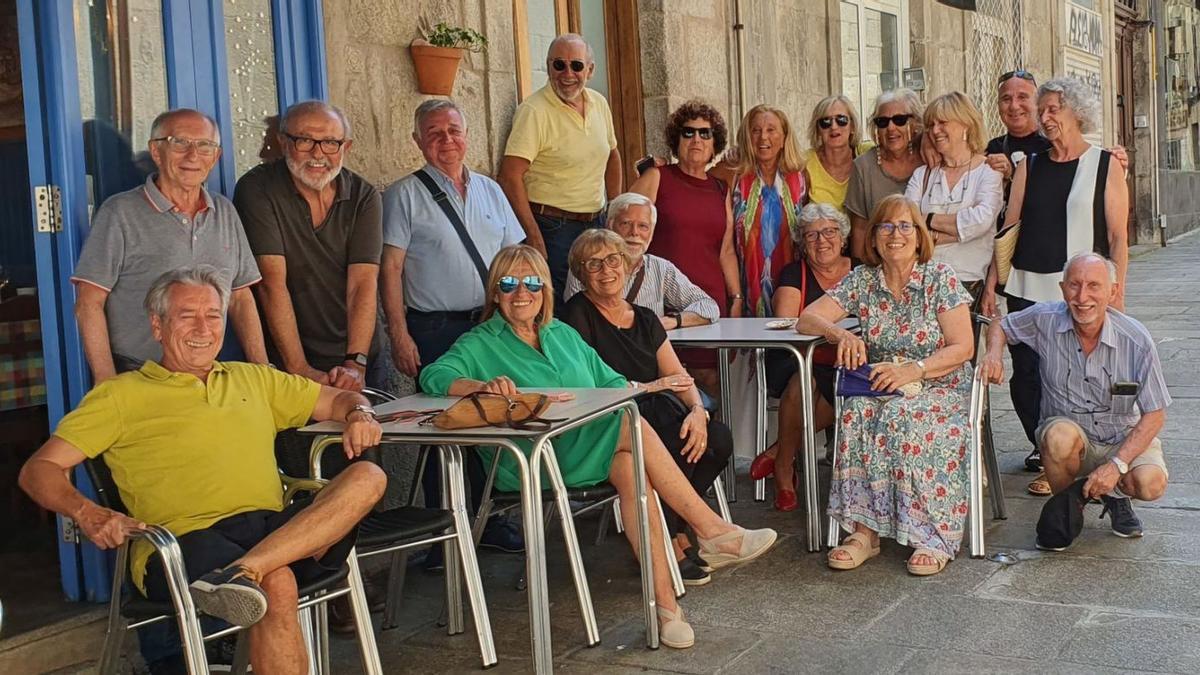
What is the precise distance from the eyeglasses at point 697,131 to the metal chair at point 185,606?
9.47 feet

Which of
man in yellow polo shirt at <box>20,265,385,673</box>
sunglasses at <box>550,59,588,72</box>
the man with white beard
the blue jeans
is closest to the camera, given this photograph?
man in yellow polo shirt at <box>20,265,385,673</box>

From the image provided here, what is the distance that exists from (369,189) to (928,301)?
6.79 feet

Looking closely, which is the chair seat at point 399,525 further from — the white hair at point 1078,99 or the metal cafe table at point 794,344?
the white hair at point 1078,99

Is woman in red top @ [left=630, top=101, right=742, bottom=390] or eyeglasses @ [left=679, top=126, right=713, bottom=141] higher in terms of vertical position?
eyeglasses @ [left=679, top=126, right=713, bottom=141]

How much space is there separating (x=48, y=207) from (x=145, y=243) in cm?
41

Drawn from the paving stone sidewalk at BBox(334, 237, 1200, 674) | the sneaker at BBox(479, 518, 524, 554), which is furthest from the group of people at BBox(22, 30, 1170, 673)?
the sneaker at BBox(479, 518, 524, 554)

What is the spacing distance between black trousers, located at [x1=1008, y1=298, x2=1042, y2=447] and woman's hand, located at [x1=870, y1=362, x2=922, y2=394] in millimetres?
1024

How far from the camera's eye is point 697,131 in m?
6.18

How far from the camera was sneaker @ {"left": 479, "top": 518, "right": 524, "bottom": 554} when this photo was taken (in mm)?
5234

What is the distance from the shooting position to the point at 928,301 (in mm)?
5062

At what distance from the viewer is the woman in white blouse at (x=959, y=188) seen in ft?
19.2

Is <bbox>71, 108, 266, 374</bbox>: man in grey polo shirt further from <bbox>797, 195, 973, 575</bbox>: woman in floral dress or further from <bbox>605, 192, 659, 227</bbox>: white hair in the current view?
<bbox>797, 195, 973, 575</bbox>: woman in floral dress

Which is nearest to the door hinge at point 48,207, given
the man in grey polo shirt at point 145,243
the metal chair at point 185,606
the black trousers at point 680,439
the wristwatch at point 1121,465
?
the man in grey polo shirt at point 145,243

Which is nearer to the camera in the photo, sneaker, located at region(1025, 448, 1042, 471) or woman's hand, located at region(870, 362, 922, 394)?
woman's hand, located at region(870, 362, 922, 394)
